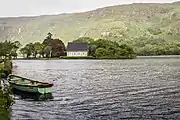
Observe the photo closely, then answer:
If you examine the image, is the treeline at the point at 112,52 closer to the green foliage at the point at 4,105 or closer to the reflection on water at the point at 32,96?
the reflection on water at the point at 32,96

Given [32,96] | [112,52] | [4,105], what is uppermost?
[112,52]

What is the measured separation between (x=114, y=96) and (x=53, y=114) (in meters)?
12.9

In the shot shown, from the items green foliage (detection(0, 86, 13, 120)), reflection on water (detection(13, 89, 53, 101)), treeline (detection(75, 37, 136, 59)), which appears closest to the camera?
green foliage (detection(0, 86, 13, 120))

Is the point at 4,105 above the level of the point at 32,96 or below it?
above

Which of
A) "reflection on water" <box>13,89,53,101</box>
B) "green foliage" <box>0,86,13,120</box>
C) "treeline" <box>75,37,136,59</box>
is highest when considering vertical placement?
"treeline" <box>75,37,136,59</box>

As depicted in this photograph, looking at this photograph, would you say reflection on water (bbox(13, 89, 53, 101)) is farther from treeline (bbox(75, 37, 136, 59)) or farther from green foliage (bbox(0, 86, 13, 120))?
treeline (bbox(75, 37, 136, 59))

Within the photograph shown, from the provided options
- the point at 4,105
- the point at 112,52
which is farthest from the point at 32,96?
the point at 112,52

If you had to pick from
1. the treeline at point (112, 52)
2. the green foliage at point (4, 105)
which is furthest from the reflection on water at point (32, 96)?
the treeline at point (112, 52)

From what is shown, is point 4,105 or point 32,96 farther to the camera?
point 32,96

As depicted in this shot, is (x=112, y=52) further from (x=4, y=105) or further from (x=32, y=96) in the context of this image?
(x=4, y=105)

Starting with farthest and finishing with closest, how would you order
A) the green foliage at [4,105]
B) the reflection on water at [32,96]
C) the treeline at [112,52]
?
the treeline at [112,52], the reflection on water at [32,96], the green foliage at [4,105]

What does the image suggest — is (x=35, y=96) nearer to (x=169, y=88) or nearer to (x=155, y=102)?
(x=155, y=102)

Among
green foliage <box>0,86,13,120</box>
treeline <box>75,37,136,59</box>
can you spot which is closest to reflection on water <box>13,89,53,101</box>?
green foliage <box>0,86,13,120</box>

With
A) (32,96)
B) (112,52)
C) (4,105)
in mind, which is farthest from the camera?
(112,52)
